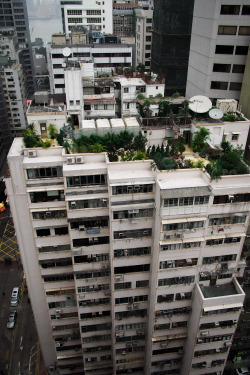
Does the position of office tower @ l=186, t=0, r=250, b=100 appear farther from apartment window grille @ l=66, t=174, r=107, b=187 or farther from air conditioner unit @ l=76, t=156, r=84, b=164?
air conditioner unit @ l=76, t=156, r=84, b=164

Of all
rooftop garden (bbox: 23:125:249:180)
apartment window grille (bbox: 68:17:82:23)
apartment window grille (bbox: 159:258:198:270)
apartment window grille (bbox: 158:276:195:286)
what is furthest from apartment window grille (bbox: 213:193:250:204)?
apartment window grille (bbox: 68:17:82:23)

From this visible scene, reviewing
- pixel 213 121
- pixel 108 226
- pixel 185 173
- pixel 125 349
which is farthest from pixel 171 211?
pixel 125 349

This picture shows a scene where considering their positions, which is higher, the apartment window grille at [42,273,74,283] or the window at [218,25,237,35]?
the window at [218,25,237,35]

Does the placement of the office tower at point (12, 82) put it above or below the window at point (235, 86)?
below

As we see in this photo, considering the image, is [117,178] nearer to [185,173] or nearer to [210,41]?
[185,173]

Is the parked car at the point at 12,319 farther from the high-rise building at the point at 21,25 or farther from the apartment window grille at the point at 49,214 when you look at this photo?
the high-rise building at the point at 21,25

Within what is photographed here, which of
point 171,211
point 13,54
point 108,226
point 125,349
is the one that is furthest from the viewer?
point 13,54

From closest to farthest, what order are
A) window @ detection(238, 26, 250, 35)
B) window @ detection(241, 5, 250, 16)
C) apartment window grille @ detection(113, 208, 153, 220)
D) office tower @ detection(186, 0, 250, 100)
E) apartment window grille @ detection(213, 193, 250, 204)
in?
apartment window grille @ detection(213, 193, 250, 204) → apartment window grille @ detection(113, 208, 153, 220) → window @ detection(241, 5, 250, 16) → office tower @ detection(186, 0, 250, 100) → window @ detection(238, 26, 250, 35)

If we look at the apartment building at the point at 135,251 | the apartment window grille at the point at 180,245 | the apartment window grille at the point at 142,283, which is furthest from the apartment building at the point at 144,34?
the apartment window grille at the point at 180,245
